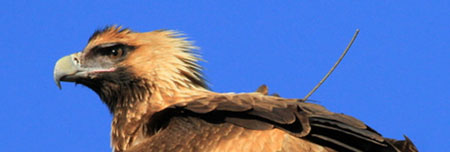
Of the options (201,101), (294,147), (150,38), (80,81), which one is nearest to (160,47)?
(150,38)

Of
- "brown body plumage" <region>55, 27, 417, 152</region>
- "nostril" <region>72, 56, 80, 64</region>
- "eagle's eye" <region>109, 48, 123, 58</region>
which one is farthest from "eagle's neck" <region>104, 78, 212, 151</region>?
"nostril" <region>72, 56, 80, 64</region>

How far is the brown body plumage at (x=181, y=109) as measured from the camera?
689 cm

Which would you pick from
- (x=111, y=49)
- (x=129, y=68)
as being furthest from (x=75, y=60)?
(x=129, y=68)

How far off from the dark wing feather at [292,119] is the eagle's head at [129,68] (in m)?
1.03

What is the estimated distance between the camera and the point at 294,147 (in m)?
6.75

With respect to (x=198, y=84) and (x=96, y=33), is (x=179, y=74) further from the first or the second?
(x=96, y=33)

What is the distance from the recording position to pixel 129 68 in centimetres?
877

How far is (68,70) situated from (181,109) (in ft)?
5.17

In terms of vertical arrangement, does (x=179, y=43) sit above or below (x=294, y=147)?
above

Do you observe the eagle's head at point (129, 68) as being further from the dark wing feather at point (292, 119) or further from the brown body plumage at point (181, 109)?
the dark wing feather at point (292, 119)

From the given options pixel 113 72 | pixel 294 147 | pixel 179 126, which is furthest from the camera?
pixel 113 72

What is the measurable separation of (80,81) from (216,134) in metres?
2.17

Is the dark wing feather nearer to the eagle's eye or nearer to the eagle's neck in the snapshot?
the eagle's neck

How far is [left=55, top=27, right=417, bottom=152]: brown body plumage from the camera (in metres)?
6.89
